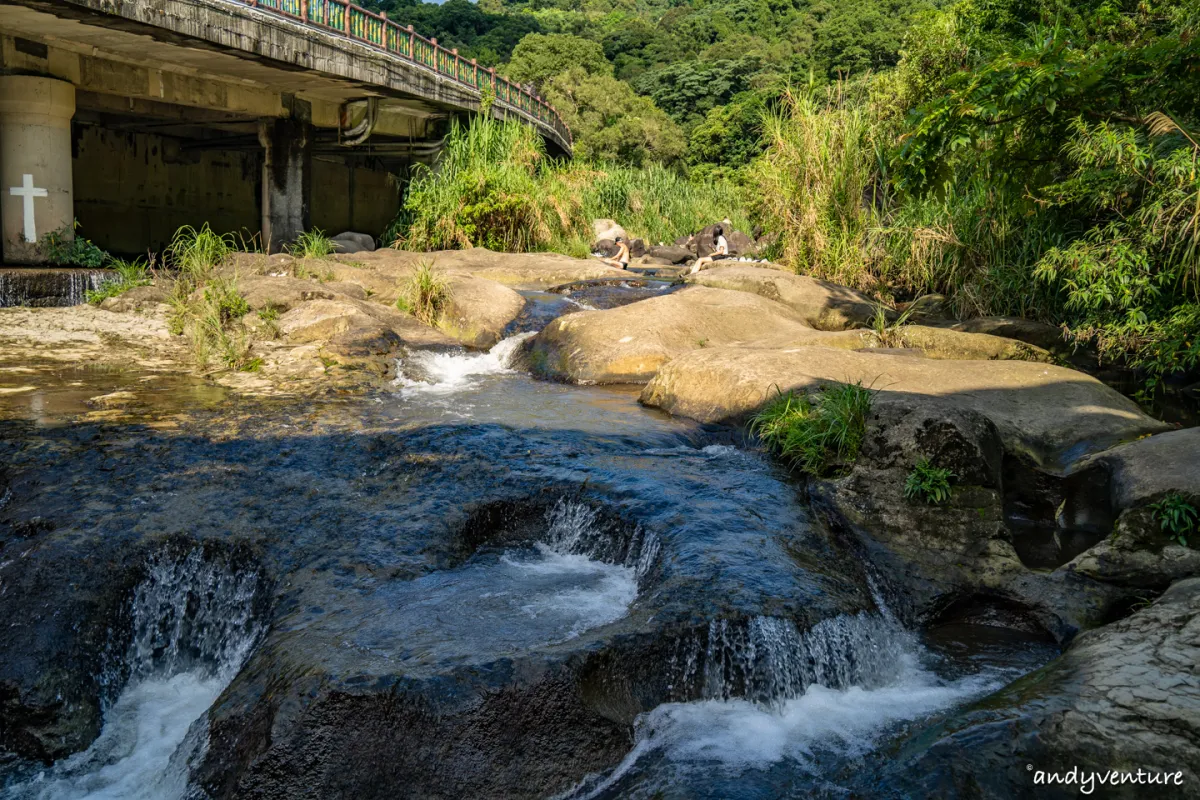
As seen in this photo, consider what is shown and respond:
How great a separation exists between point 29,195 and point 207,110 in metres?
4.47

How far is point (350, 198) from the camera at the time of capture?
27.1m

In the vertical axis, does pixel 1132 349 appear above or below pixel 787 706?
above

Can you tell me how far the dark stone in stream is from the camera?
10.5ft

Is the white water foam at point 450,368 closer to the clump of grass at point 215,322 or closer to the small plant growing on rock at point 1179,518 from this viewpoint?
the clump of grass at point 215,322

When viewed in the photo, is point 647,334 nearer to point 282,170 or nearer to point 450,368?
point 450,368

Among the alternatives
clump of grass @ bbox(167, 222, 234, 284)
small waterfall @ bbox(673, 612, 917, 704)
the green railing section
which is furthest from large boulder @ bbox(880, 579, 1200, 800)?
the green railing section

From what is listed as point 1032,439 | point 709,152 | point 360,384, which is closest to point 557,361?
point 360,384

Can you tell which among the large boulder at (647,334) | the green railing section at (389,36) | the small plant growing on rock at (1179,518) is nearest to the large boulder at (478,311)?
the large boulder at (647,334)

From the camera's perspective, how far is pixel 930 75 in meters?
16.7

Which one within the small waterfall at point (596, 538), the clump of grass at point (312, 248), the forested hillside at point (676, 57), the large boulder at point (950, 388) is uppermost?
the forested hillside at point (676, 57)

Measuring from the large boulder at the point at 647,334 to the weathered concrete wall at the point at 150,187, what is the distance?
1379 centimetres

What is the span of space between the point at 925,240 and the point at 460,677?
9060mm

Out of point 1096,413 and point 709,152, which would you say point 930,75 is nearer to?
point 1096,413

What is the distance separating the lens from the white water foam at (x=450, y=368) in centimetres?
823
